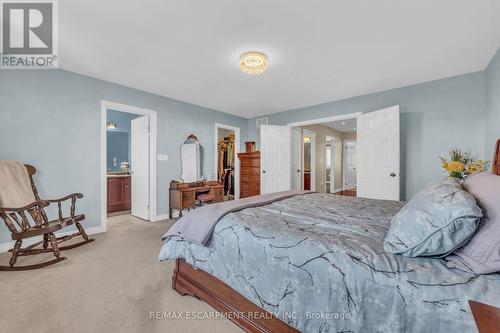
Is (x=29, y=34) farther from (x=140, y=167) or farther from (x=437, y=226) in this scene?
(x=437, y=226)

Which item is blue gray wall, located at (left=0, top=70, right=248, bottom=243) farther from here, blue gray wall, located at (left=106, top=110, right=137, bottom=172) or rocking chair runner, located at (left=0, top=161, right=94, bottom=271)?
blue gray wall, located at (left=106, top=110, right=137, bottom=172)

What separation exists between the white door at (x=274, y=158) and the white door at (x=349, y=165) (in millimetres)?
4390

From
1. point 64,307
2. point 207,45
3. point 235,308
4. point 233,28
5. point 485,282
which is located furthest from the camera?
point 207,45

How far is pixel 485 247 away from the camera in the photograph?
0.80m

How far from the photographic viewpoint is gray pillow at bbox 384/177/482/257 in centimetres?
83

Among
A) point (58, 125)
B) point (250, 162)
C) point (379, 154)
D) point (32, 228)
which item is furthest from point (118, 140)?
point (379, 154)

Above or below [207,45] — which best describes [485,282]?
below

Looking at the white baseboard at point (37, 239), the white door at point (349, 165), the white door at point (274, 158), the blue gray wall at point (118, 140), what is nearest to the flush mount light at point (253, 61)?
the white door at point (274, 158)

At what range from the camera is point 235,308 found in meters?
1.39

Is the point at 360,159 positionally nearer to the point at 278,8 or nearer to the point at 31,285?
the point at 278,8

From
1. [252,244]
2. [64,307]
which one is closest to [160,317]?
[64,307]

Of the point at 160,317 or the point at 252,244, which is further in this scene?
the point at 160,317

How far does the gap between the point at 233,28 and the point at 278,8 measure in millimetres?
494

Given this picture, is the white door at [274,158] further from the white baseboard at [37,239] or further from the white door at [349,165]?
the white door at [349,165]
